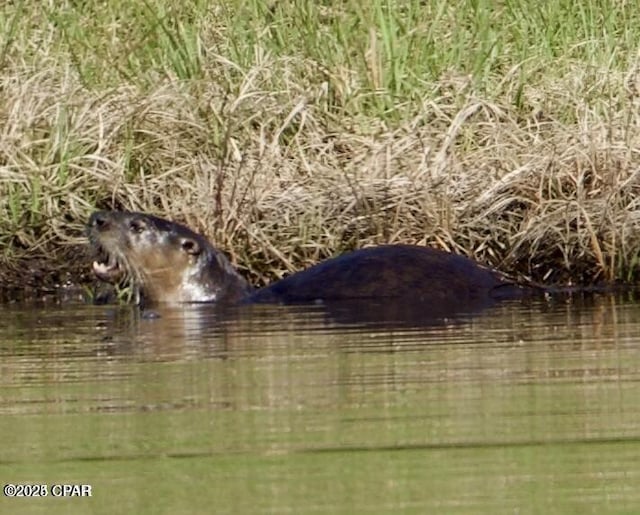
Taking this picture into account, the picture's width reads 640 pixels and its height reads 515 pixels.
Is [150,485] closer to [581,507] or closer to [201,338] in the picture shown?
[581,507]

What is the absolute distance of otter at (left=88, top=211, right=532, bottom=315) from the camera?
25.8 ft

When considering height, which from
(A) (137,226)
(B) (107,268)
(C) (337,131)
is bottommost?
(B) (107,268)

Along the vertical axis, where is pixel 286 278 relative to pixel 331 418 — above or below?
above

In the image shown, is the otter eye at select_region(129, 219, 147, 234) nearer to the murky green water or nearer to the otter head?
the otter head

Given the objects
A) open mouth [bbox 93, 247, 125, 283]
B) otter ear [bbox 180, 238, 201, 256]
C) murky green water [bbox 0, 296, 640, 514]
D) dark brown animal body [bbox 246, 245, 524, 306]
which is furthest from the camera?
otter ear [bbox 180, 238, 201, 256]

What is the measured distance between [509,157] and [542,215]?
1.66 ft

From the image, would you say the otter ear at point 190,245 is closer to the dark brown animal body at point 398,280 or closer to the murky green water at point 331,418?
the dark brown animal body at point 398,280

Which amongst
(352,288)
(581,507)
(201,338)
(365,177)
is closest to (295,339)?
(201,338)

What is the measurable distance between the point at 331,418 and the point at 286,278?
386cm

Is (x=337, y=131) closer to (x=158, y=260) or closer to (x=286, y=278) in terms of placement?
(x=158, y=260)

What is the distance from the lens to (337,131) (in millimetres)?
9359

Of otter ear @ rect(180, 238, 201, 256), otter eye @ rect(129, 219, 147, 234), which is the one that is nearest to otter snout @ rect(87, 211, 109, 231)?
otter eye @ rect(129, 219, 147, 234)

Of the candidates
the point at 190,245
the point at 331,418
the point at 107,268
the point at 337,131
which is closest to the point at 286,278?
the point at 190,245

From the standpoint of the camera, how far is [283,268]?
29.0ft
